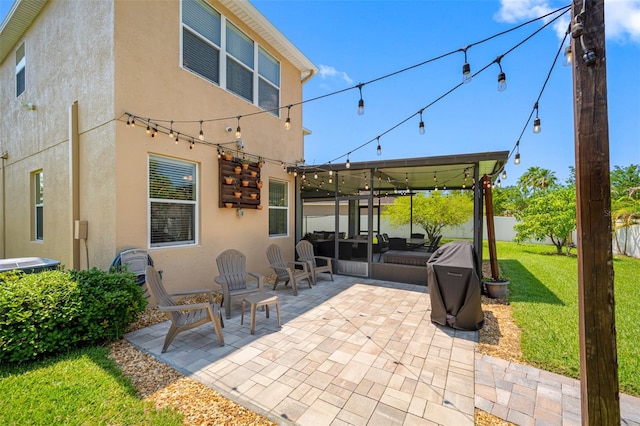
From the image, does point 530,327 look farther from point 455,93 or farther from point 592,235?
point 455,93

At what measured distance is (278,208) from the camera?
26.1 ft

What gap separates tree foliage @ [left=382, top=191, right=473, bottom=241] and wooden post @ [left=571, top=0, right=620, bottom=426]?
472 inches

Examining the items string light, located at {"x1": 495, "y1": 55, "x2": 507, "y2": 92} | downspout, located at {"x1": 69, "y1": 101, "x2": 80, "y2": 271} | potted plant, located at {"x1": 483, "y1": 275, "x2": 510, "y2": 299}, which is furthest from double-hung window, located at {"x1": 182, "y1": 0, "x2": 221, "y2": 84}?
potted plant, located at {"x1": 483, "y1": 275, "x2": 510, "y2": 299}

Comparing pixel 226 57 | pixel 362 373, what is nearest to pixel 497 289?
pixel 362 373

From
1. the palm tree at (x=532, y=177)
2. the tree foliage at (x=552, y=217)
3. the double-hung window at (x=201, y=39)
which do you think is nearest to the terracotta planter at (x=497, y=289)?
the double-hung window at (x=201, y=39)

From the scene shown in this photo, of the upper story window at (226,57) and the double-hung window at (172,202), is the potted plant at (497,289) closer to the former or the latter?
the upper story window at (226,57)

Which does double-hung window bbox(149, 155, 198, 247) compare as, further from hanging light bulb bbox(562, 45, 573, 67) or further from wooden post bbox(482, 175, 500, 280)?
wooden post bbox(482, 175, 500, 280)

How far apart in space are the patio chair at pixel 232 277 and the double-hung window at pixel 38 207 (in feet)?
18.2

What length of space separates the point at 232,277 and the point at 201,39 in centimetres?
503

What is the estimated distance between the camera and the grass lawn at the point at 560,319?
3.04 m

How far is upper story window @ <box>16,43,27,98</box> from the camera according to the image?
7.36 metres

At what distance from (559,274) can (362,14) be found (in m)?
8.75

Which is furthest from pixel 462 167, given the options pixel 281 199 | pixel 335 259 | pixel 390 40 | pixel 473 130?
pixel 281 199

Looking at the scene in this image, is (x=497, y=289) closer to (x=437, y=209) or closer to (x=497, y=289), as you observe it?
(x=497, y=289)
